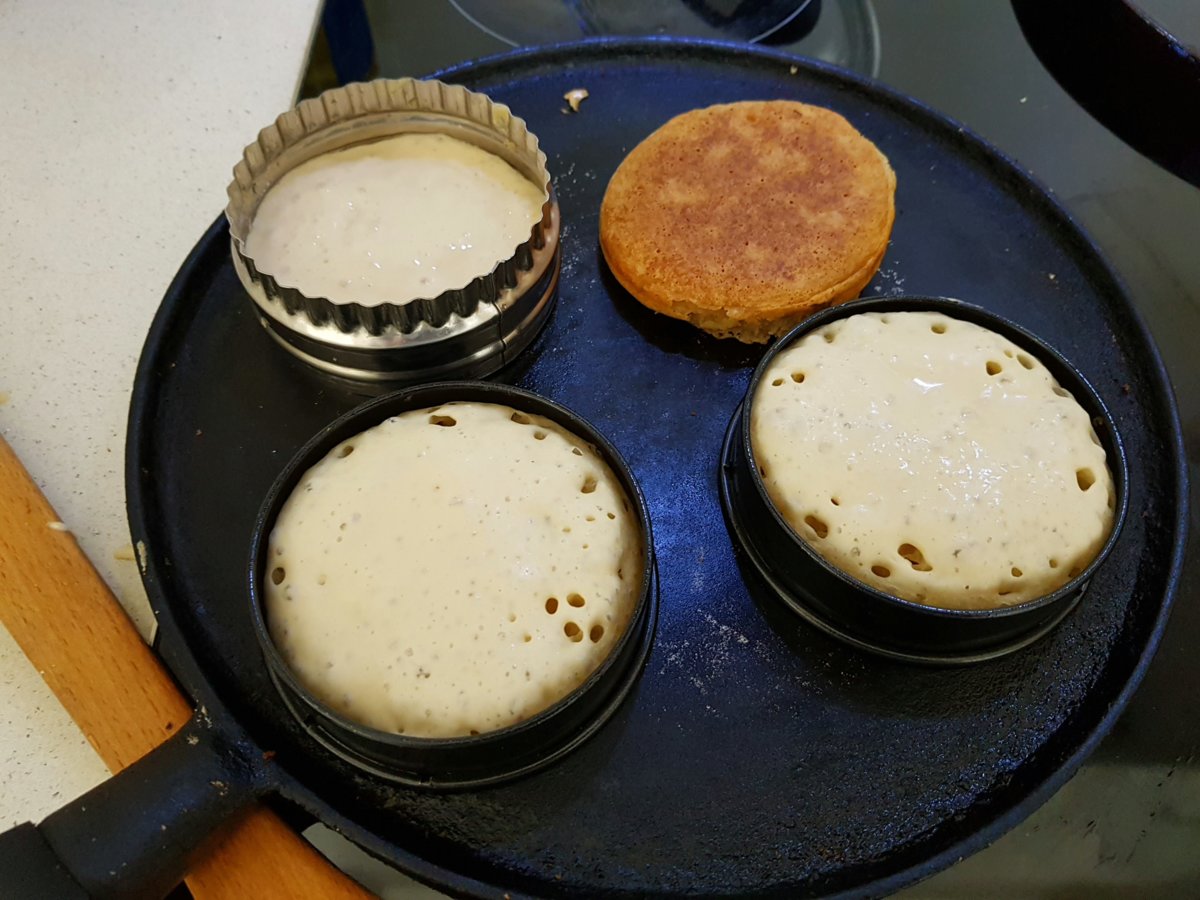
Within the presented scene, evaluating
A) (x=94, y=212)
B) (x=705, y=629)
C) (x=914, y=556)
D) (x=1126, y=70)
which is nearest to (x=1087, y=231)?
(x=1126, y=70)

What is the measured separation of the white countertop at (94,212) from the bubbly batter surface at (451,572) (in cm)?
33

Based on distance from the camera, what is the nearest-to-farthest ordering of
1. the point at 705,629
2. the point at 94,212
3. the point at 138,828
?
the point at 138,828 < the point at 705,629 < the point at 94,212

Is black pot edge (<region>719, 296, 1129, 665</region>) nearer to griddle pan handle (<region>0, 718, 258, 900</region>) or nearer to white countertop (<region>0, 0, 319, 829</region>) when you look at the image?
griddle pan handle (<region>0, 718, 258, 900</region>)

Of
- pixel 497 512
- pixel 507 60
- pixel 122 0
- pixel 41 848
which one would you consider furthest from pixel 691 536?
pixel 122 0

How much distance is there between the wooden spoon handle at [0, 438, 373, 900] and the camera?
978mm

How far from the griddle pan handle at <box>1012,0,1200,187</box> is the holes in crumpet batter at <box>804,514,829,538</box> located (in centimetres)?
109

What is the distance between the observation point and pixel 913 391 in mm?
1121

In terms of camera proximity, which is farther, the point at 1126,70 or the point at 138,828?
the point at 1126,70

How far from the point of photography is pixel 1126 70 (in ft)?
5.36

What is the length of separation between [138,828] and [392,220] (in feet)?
2.71

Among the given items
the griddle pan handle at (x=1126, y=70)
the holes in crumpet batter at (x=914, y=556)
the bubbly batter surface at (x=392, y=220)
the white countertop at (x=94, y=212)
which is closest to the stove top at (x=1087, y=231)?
the griddle pan handle at (x=1126, y=70)

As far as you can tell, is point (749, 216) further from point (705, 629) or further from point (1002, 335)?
point (705, 629)

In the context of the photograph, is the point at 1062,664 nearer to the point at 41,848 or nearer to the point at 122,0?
the point at 41,848

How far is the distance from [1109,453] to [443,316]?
0.84 metres
